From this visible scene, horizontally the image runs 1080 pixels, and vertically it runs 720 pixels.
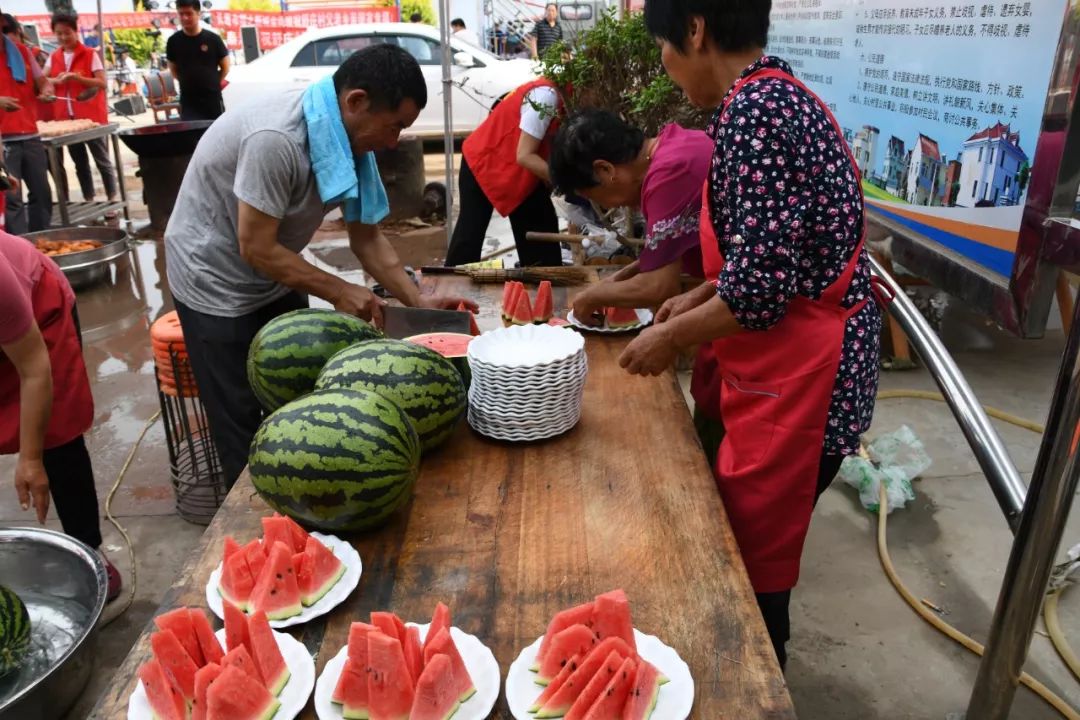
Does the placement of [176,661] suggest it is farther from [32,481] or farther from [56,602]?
[56,602]

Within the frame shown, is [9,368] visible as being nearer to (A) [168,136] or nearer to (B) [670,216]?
(B) [670,216]

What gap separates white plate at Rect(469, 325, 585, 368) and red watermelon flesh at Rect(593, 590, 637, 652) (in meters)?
0.78

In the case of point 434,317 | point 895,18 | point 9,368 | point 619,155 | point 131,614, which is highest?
point 895,18

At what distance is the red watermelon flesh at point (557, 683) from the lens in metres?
1.22

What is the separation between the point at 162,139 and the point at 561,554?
778 cm

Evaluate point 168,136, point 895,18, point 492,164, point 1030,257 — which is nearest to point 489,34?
point 168,136

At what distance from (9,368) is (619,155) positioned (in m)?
2.28

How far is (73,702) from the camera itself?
8.45 ft

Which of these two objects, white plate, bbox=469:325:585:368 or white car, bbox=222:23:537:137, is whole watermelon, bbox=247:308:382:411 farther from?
white car, bbox=222:23:537:137

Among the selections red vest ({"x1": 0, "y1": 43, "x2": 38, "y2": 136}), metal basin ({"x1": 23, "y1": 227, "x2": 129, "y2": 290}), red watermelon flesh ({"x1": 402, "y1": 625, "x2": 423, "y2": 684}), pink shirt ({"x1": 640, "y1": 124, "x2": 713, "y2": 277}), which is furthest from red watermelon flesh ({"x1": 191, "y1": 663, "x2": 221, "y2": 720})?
red vest ({"x1": 0, "y1": 43, "x2": 38, "y2": 136})

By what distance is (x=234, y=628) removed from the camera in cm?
132

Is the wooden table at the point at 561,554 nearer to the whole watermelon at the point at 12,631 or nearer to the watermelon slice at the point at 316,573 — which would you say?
the watermelon slice at the point at 316,573

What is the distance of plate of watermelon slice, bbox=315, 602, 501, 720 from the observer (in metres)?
1.20

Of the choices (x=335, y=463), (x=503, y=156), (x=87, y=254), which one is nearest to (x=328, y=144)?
(x=335, y=463)
